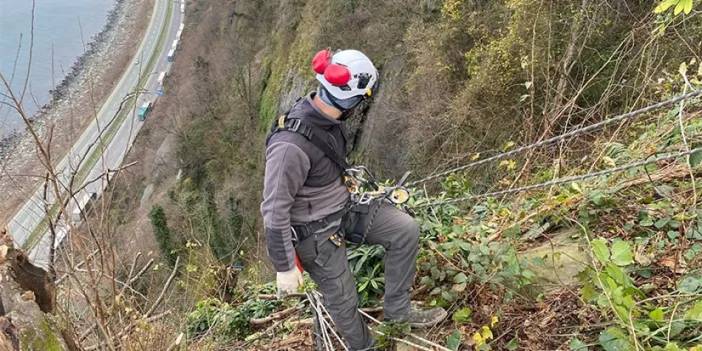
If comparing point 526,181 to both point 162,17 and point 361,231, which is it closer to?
point 361,231

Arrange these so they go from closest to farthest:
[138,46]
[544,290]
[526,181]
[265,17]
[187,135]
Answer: [544,290]
[526,181]
[187,135]
[265,17]
[138,46]

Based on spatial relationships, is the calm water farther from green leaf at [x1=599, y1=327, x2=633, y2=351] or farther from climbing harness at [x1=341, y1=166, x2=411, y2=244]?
green leaf at [x1=599, y1=327, x2=633, y2=351]

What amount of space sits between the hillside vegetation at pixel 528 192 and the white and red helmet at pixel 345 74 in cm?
133

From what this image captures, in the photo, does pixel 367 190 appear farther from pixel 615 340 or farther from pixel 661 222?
pixel 661 222

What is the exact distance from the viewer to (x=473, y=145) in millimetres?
11133

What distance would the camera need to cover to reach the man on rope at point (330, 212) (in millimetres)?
2848

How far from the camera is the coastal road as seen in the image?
328 cm

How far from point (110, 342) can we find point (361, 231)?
1.55m

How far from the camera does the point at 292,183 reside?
285cm

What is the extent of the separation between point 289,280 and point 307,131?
2.72ft

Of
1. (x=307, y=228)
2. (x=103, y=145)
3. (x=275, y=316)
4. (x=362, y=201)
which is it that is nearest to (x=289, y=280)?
(x=307, y=228)

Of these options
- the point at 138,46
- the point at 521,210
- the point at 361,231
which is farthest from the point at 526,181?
the point at 138,46

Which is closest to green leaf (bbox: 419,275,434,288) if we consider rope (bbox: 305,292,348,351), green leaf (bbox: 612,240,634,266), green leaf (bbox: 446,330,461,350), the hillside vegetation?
the hillside vegetation

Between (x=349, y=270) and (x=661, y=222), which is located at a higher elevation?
(x=349, y=270)
